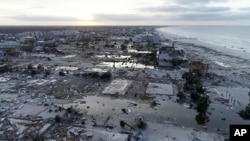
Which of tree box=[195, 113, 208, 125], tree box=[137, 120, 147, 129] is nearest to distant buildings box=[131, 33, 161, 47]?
tree box=[195, 113, 208, 125]

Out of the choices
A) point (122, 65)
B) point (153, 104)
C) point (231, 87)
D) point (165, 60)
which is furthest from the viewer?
point (122, 65)

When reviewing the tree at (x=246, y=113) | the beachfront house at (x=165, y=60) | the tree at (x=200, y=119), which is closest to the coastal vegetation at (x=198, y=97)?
the tree at (x=200, y=119)

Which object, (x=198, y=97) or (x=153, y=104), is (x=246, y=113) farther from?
(x=153, y=104)

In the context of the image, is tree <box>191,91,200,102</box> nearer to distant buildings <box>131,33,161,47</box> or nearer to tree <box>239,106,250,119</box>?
tree <box>239,106,250,119</box>

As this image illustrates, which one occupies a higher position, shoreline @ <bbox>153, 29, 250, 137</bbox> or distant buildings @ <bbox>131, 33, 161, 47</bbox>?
distant buildings @ <bbox>131, 33, 161, 47</bbox>

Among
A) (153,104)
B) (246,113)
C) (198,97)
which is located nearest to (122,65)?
(153,104)

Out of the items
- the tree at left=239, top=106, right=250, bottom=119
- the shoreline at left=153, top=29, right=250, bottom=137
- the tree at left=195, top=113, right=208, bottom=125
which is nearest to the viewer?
the tree at left=195, top=113, right=208, bottom=125

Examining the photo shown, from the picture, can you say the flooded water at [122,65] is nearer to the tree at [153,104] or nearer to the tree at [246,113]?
the tree at [153,104]

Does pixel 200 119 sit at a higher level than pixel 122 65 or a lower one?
lower

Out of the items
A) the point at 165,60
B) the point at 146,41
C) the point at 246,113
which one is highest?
the point at 146,41

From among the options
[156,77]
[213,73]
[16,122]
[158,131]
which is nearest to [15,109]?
[16,122]

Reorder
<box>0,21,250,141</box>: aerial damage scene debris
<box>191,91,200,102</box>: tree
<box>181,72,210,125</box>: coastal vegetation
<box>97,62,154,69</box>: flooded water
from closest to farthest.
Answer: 1. <box>0,21,250,141</box>: aerial damage scene debris
2. <box>181,72,210,125</box>: coastal vegetation
3. <box>191,91,200,102</box>: tree
4. <box>97,62,154,69</box>: flooded water

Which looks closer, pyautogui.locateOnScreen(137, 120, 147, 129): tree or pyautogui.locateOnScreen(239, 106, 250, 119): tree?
pyautogui.locateOnScreen(137, 120, 147, 129): tree

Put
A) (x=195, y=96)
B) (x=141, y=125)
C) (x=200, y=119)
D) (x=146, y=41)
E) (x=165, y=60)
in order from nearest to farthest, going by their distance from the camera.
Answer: (x=141, y=125)
(x=200, y=119)
(x=195, y=96)
(x=165, y=60)
(x=146, y=41)
